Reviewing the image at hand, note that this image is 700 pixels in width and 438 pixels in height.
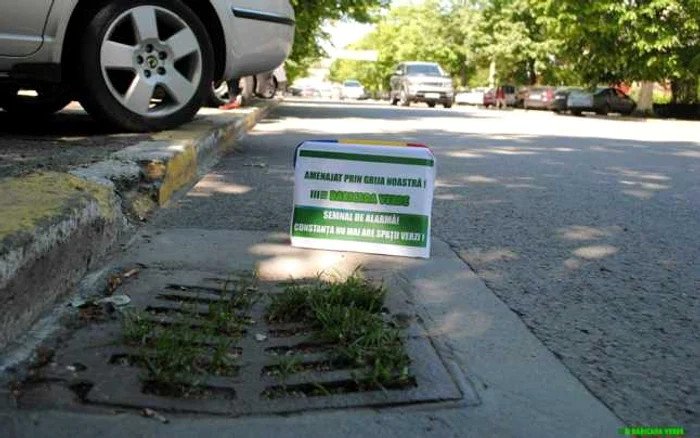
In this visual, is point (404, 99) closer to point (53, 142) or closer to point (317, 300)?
point (53, 142)

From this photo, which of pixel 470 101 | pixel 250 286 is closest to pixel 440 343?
pixel 250 286

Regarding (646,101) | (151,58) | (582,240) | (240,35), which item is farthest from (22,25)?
(646,101)

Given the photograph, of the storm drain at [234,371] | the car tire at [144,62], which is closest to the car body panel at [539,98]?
the car tire at [144,62]

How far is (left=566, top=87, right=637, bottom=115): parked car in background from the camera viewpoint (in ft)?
98.3

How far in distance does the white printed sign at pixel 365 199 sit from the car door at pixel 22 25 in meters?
2.39

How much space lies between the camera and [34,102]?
6.36 m

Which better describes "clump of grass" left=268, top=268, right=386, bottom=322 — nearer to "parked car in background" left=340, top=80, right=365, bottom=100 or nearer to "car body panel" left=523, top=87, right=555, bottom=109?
"car body panel" left=523, top=87, right=555, bottom=109

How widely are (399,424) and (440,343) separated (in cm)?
52

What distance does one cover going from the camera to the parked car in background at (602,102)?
30.0 metres

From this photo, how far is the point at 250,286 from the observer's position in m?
2.55

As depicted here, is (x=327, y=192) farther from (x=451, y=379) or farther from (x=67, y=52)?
(x=67, y=52)

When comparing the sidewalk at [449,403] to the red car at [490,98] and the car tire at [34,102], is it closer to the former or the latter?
the car tire at [34,102]

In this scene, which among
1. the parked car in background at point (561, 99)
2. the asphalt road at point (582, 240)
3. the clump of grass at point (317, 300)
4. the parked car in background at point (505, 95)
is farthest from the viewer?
the parked car in background at point (505, 95)

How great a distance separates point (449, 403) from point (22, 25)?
391 cm
